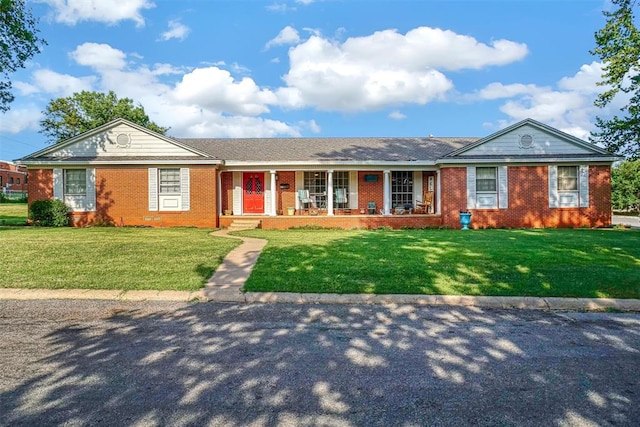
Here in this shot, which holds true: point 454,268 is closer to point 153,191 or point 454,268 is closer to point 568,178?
point 568,178

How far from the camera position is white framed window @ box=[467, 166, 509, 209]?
17312mm

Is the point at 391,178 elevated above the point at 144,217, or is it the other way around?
the point at 391,178

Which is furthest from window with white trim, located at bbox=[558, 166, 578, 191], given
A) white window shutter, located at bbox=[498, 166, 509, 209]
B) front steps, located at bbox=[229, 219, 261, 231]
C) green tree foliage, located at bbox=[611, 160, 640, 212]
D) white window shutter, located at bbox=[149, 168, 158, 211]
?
green tree foliage, located at bbox=[611, 160, 640, 212]

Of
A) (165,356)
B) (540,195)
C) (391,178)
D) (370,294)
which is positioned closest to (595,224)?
(540,195)

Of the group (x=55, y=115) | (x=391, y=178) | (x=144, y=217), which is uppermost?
(x=55, y=115)

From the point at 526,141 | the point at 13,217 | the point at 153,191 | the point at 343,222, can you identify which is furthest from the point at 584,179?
the point at 13,217

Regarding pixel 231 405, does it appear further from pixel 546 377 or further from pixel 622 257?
pixel 622 257

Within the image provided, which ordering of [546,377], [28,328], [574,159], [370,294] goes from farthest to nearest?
[574,159] → [370,294] → [28,328] → [546,377]

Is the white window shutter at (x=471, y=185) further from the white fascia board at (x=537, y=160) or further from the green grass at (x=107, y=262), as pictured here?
the green grass at (x=107, y=262)

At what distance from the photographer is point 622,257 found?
9.07 m

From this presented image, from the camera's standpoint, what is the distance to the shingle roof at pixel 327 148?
1882 cm

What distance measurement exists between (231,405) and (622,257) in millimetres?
9645

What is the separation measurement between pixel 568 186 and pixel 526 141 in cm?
269

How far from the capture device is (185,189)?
17.2 m
